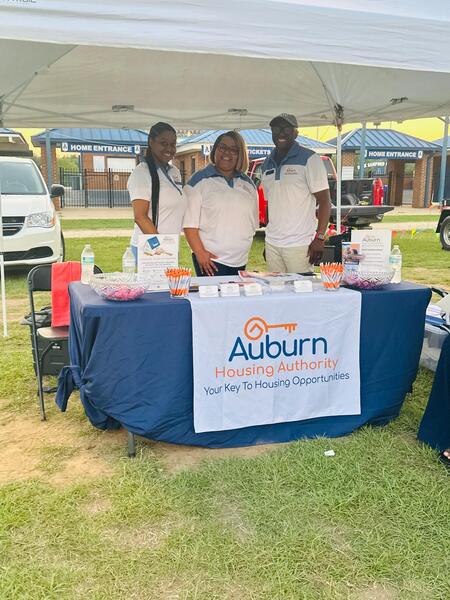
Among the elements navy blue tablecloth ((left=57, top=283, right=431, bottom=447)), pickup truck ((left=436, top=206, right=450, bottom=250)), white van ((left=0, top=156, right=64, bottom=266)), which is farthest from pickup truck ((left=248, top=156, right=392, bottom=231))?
navy blue tablecloth ((left=57, top=283, right=431, bottom=447))

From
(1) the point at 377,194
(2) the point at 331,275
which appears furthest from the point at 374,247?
(1) the point at 377,194

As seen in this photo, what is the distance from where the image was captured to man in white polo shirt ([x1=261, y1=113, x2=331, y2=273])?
3.87 m

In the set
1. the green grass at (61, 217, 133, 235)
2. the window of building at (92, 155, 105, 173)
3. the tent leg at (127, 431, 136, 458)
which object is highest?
the window of building at (92, 155, 105, 173)

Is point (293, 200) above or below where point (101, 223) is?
above

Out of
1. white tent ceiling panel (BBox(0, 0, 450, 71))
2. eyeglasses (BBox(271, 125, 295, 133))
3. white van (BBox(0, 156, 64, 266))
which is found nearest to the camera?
white tent ceiling panel (BBox(0, 0, 450, 71))

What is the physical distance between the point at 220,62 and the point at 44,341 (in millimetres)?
2838

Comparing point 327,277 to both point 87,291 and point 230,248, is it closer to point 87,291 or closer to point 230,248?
point 230,248

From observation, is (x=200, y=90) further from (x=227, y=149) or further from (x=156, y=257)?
(x=156, y=257)

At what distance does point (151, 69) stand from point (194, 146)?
1855 cm

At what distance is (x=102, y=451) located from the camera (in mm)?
3055

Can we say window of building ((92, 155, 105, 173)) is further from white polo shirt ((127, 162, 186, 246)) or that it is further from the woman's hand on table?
the woman's hand on table

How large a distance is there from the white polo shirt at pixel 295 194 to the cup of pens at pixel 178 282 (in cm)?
126

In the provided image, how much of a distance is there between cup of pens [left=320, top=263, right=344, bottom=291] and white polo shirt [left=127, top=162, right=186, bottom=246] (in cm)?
114

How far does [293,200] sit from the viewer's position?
391cm
